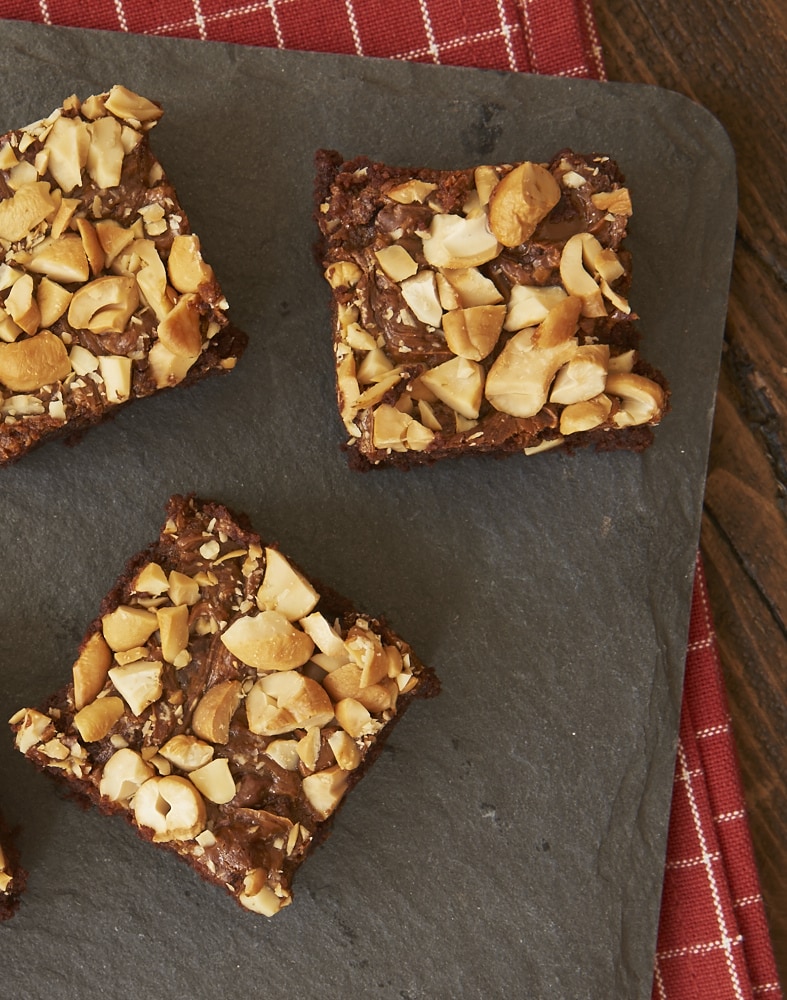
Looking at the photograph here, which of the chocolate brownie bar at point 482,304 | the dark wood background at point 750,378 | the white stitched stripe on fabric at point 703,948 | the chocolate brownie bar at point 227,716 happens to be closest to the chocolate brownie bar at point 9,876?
the chocolate brownie bar at point 227,716

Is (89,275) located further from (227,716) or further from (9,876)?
(9,876)

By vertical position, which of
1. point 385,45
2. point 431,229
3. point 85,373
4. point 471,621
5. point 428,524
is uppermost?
point 385,45

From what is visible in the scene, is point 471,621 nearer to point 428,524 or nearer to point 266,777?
point 428,524

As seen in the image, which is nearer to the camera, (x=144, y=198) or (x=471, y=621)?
(x=144, y=198)

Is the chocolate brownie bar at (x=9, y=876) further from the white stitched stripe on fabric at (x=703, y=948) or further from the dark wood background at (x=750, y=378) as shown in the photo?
the dark wood background at (x=750, y=378)

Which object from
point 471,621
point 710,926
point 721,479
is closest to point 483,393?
point 471,621

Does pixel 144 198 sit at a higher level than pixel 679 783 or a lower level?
higher
